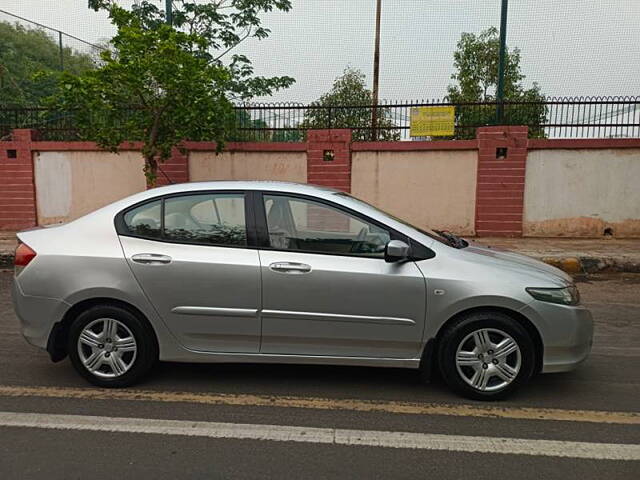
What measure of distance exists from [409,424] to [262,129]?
846 cm

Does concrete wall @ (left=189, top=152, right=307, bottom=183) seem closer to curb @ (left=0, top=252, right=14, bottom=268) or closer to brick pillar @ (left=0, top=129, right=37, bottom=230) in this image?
brick pillar @ (left=0, top=129, right=37, bottom=230)

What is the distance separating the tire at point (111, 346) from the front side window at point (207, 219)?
675 millimetres

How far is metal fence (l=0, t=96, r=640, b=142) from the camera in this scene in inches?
399

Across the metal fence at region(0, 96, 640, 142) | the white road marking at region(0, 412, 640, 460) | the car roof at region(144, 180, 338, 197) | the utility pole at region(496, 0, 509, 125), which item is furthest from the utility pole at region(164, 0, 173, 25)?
the white road marking at region(0, 412, 640, 460)

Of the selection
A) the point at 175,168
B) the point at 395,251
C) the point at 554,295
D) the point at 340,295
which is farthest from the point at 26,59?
the point at 554,295

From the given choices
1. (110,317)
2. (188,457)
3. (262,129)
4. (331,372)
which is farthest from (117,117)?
(188,457)

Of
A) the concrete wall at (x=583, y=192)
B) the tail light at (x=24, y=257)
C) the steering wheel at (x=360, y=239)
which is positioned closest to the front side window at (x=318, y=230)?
the steering wheel at (x=360, y=239)

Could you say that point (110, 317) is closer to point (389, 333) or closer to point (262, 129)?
point (389, 333)

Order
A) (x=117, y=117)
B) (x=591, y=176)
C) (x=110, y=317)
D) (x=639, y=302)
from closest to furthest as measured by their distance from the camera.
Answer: (x=110, y=317), (x=639, y=302), (x=117, y=117), (x=591, y=176)

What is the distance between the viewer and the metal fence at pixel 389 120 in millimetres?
10133

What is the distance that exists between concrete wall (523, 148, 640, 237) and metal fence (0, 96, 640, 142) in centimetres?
45

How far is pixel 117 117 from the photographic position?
8859mm

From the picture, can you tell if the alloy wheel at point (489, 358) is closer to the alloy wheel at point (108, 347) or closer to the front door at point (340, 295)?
the front door at point (340, 295)

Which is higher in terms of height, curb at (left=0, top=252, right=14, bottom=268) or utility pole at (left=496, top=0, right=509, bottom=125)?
utility pole at (left=496, top=0, right=509, bottom=125)
